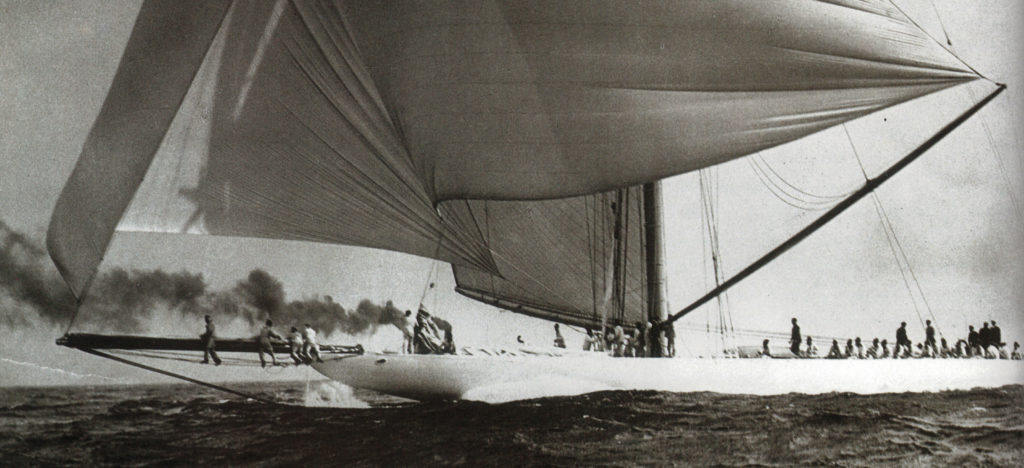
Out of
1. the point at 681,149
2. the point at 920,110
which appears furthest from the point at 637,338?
the point at 920,110

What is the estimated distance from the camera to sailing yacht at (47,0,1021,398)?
20.8 feet

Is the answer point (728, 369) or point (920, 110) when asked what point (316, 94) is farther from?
point (920, 110)

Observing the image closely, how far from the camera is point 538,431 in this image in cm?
596

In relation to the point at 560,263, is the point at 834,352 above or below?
below

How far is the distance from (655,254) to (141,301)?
496 centimetres

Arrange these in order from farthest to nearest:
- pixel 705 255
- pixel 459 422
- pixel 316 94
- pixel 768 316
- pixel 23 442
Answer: pixel 705 255
pixel 768 316
pixel 316 94
pixel 459 422
pixel 23 442

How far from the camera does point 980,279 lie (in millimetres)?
6410

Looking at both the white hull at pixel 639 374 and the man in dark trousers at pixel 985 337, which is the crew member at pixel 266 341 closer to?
the white hull at pixel 639 374

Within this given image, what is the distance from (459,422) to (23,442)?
2.87 meters

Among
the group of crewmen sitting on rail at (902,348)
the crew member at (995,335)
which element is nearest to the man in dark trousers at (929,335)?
the group of crewmen sitting on rail at (902,348)

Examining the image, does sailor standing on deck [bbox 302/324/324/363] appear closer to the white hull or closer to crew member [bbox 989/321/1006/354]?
the white hull

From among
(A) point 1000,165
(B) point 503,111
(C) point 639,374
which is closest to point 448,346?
(C) point 639,374

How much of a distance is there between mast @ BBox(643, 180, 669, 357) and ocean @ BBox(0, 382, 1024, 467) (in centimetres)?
161

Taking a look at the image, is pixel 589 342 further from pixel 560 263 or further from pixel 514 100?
pixel 514 100
